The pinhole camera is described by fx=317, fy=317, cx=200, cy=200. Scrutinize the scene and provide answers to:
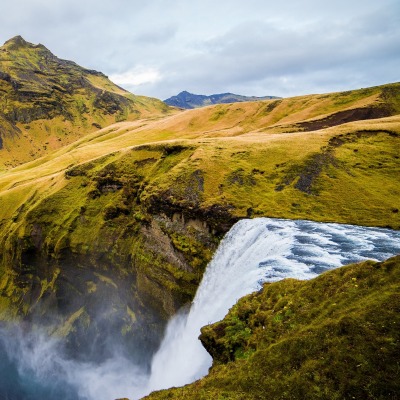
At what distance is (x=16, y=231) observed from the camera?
74062mm

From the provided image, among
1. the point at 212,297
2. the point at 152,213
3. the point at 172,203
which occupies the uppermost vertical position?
the point at 172,203

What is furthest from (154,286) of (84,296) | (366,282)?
(366,282)

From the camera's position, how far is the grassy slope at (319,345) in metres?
11.5

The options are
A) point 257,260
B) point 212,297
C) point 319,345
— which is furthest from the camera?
point 212,297

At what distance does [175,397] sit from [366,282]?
1078 cm

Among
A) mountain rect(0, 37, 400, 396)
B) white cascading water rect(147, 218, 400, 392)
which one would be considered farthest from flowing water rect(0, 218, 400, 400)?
mountain rect(0, 37, 400, 396)

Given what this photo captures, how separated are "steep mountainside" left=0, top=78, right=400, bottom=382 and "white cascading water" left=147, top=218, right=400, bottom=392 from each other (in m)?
4.41

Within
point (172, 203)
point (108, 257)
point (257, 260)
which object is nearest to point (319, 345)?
point (257, 260)

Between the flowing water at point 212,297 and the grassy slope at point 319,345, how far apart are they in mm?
7354

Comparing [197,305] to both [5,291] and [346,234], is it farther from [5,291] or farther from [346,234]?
[5,291]

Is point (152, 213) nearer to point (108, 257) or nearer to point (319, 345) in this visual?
point (108, 257)

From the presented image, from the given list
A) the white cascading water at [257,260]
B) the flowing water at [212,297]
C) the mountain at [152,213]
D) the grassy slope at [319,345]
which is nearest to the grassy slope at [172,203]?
the mountain at [152,213]

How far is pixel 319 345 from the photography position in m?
13.1

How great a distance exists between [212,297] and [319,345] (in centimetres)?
2411
